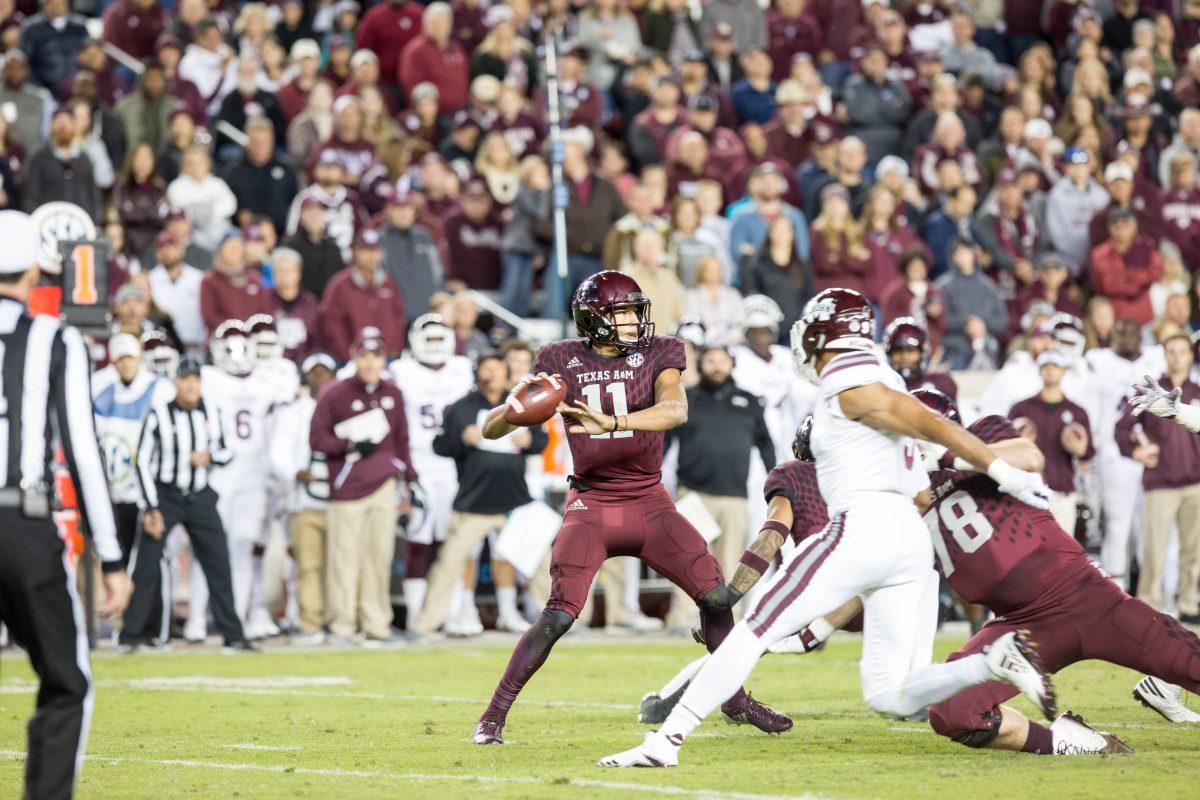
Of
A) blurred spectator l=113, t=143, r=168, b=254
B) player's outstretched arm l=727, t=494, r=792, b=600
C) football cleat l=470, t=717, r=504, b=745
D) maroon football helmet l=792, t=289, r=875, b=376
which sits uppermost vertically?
blurred spectator l=113, t=143, r=168, b=254

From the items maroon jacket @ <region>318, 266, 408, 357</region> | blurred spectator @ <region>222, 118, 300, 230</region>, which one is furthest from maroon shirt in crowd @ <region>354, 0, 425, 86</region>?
maroon jacket @ <region>318, 266, 408, 357</region>

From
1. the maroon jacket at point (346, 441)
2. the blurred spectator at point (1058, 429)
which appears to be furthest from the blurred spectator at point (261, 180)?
the blurred spectator at point (1058, 429)

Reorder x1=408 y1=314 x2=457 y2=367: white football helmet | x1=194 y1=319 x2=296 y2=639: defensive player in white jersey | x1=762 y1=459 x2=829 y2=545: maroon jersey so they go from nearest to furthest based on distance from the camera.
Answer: x1=762 y1=459 x2=829 y2=545: maroon jersey → x1=194 y1=319 x2=296 y2=639: defensive player in white jersey → x1=408 y1=314 x2=457 y2=367: white football helmet

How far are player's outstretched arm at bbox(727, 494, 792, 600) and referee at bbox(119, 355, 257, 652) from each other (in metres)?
5.51

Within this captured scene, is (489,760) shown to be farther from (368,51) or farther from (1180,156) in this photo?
(1180,156)

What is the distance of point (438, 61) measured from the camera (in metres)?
17.6

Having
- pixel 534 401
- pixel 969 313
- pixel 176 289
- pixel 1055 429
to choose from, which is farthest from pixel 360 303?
pixel 534 401

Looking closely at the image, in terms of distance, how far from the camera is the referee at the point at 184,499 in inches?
490

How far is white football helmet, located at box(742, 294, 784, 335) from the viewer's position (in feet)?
46.6

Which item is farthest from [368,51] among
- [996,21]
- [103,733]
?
[103,733]

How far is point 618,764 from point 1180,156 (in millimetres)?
12933

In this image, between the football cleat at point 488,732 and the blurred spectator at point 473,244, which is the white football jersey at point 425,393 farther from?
the football cleat at point 488,732

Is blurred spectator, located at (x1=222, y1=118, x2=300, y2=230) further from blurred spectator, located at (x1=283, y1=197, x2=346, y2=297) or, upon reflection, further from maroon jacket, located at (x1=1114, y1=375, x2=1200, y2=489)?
maroon jacket, located at (x1=1114, y1=375, x2=1200, y2=489)

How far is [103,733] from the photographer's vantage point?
8.03 metres
